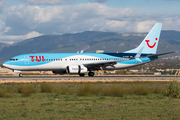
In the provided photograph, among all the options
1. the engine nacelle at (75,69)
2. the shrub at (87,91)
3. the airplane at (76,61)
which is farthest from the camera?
the airplane at (76,61)

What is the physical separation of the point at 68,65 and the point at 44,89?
67.0 feet

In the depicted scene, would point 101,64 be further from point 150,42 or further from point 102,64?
point 150,42

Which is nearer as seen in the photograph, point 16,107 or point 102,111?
point 102,111

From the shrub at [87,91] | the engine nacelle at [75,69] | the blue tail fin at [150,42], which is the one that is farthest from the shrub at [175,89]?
the blue tail fin at [150,42]

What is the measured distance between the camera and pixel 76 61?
46.0 meters

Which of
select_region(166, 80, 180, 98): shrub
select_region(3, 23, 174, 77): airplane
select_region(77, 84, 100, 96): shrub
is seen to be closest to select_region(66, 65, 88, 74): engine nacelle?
select_region(3, 23, 174, 77): airplane

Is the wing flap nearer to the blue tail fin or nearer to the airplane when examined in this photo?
the airplane

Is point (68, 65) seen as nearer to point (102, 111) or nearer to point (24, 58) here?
point (24, 58)

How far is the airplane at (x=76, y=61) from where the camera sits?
144ft

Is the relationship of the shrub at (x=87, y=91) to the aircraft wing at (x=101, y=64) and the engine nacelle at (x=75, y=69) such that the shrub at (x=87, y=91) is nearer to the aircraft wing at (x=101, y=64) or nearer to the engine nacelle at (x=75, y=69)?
the engine nacelle at (x=75, y=69)

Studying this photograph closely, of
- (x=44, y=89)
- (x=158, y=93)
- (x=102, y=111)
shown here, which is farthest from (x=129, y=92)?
(x=102, y=111)

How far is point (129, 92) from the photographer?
23875mm

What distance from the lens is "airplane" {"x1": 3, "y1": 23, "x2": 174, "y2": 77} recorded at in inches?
1725

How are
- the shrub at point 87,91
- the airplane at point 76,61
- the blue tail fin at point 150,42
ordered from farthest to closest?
the blue tail fin at point 150,42 → the airplane at point 76,61 → the shrub at point 87,91
